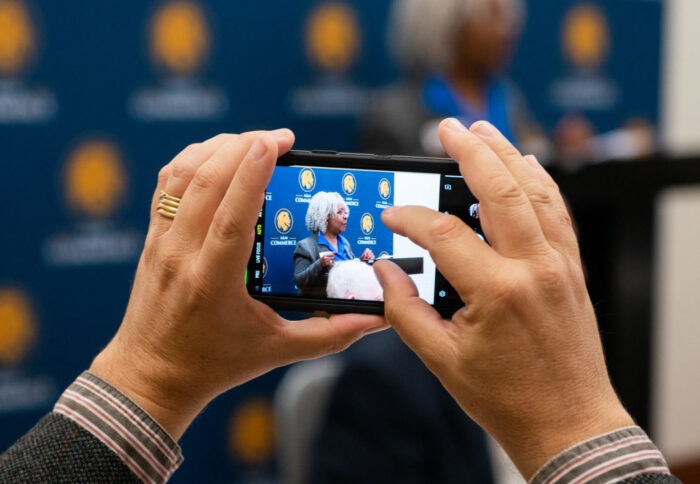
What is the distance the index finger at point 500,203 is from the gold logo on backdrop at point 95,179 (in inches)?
63.1

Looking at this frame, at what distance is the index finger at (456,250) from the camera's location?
0.52 metres

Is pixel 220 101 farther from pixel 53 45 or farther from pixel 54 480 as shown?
pixel 54 480

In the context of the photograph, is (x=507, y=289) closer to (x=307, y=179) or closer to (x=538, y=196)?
(x=538, y=196)

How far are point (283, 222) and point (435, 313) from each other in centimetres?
20

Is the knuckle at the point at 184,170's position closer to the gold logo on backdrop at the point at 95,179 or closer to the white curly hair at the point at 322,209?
the white curly hair at the point at 322,209

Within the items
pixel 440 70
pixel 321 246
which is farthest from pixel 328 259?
pixel 440 70

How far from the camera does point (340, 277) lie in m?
0.70

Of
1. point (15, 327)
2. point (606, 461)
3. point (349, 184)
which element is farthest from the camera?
point (15, 327)

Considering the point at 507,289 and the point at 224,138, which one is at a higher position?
the point at 224,138

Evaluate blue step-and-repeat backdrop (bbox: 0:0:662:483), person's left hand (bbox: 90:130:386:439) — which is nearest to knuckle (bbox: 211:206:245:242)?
person's left hand (bbox: 90:130:386:439)

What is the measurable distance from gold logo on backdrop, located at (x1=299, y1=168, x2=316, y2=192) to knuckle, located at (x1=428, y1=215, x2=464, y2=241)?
0.17 meters

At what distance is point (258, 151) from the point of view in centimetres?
56

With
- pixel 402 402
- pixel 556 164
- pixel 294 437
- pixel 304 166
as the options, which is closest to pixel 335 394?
pixel 402 402

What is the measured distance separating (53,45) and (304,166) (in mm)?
1442
